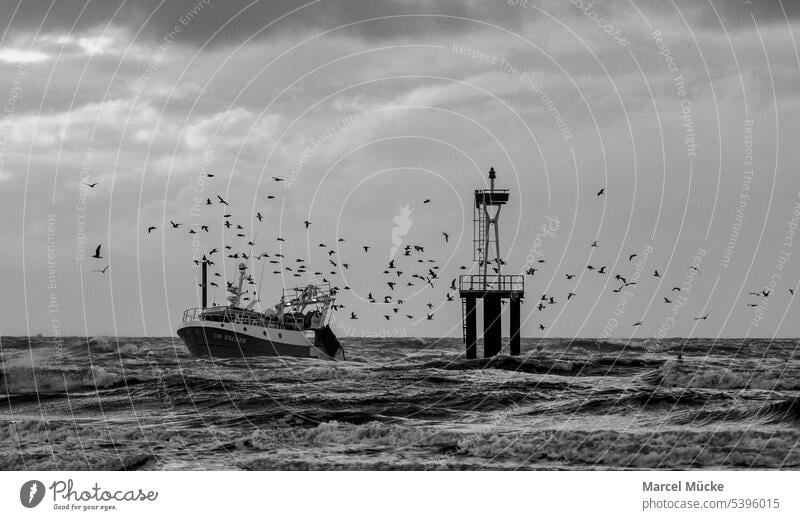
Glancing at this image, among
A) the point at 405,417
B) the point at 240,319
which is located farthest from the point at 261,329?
the point at 405,417

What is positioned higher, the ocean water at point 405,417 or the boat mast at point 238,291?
the boat mast at point 238,291

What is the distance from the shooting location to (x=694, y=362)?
263 feet

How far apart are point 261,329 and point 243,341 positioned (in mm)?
1730

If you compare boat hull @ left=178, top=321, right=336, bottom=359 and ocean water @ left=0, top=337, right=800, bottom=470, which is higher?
boat hull @ left=178, top=321, right=336, bottom=359

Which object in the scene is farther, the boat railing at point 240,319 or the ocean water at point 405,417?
the boat railing at point 240,319

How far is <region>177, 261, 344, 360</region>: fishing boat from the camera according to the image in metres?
82.2

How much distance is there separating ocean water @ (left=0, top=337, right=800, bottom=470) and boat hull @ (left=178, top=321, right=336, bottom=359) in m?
7.21

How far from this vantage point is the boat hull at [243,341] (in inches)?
3231

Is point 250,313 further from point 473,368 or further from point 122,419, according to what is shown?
point 122,419

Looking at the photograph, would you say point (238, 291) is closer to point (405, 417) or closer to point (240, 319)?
point (240, 319)

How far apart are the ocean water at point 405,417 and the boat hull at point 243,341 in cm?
721

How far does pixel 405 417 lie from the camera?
4653 cm
